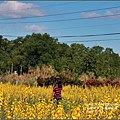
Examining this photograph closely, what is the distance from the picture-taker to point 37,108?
7.11 meters

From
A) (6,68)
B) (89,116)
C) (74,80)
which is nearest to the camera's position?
(89,116)

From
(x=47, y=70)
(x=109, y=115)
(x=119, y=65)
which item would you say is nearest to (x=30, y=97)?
(x=109, y=115)

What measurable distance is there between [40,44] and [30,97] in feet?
230

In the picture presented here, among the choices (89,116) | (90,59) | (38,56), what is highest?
(38,56)

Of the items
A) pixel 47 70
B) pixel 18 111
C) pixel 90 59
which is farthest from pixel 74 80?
pixel 90 59

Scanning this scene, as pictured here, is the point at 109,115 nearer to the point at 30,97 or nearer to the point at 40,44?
the point at 30,97

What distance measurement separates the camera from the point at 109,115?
612 cm

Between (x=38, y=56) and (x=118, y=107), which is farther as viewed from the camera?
(x=38, y=56)

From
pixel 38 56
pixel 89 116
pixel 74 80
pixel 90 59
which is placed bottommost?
pixel 89 116

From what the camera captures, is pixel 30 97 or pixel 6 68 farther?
pixel 6 68

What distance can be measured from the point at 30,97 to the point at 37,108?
16.7 feet

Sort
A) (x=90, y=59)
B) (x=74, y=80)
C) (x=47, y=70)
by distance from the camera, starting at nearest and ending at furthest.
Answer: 1. (x=74, y=80)
2. (x=47, y=70)
3. (x=90, y=59)

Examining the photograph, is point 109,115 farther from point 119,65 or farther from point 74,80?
point 119,65

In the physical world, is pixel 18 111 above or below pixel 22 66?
below
